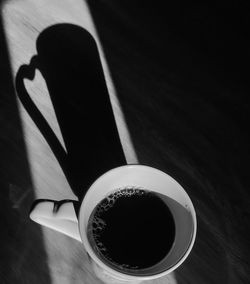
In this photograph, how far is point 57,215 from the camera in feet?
1.83

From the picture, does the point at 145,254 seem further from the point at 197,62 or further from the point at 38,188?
the point at 197,62

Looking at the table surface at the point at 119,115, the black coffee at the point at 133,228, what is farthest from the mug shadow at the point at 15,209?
the black coffee at the point at 133,228

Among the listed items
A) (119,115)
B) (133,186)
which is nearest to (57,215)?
(133,186)

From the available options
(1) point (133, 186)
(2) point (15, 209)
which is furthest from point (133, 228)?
(2) point (15, 209)

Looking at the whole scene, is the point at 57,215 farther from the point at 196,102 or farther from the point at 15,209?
the point at 196,102

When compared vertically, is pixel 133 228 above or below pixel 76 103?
below

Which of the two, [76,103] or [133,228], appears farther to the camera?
[76,103]

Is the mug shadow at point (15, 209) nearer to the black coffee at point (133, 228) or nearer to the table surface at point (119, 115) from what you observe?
the table surface at point (119, 115)

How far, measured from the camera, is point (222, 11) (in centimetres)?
78

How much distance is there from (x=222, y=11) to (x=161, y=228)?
451mm

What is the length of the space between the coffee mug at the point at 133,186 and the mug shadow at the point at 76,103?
0.35 feet

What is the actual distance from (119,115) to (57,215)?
0.75ft

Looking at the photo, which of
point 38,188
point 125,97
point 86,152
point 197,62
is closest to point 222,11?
point 197,62

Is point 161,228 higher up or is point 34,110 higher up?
point 34,110
